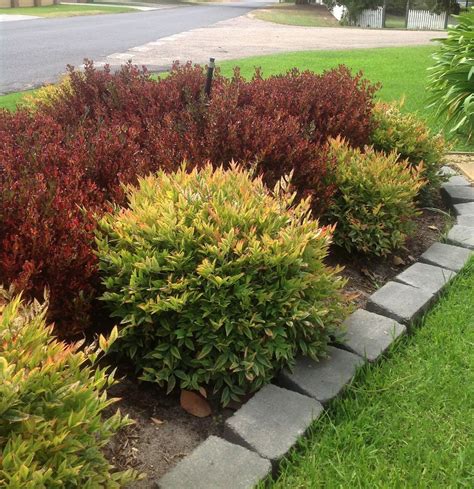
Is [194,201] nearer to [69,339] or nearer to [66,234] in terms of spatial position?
[66,234]

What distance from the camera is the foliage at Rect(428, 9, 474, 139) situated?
646 centimetres

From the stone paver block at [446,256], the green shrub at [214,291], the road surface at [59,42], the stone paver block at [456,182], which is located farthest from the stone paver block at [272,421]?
the road surface at [59,42]

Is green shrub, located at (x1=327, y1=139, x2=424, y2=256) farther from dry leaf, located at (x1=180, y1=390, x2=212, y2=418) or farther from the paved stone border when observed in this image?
dry leaf, located at (x1=180, y1=390, x2=212, y2=418)

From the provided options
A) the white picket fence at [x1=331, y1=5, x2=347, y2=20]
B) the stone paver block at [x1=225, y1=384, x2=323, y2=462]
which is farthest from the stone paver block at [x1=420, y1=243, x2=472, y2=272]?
the white picket fence at [x1=331, y1=5, x2=347, y2=20]

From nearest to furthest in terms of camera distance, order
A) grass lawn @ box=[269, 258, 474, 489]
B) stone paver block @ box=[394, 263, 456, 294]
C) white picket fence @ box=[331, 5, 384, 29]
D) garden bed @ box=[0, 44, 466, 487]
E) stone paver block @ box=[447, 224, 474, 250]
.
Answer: grass lawn @ box=[269, 258, 474, 489] → garden bed @ box=[0, 44, 466, 487] → stone paver block @ box=[394, 263, 456, 294] → stone paver block @ box=[447, 224, 474, 250] → white picket fence @ box=[331, 5, 384, 29]

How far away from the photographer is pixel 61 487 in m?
1.65

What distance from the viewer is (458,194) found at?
511cm

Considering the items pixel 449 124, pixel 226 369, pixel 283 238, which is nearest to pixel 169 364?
pixel 226 369

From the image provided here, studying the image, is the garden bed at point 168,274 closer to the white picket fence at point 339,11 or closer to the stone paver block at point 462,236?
the stone paver block at point 462,236

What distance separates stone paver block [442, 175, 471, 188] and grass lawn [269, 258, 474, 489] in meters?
2.46

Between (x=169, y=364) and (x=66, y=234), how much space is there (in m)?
0.70

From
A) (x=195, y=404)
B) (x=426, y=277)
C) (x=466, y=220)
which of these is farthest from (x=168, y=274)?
(x=466, y=220)

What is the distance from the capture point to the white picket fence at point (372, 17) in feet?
97.3

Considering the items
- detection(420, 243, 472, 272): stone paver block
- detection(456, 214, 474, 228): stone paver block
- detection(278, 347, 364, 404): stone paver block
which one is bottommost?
detection(456, 214, 474, 228): stone paver block
